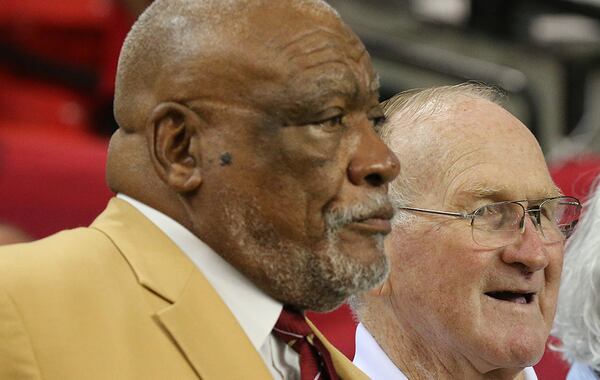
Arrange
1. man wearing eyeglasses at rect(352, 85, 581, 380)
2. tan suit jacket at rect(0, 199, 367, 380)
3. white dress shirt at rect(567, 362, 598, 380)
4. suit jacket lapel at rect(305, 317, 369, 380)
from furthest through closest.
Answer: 1. white dress shirt at rect(567, 362, 598, 380)
2. man wearing eyeglasses at rect(352, 85, 581, 380)
3. suit jacket lapel at rect(305, 317, 369, 380)
4. tan suit jacket at rect(0, 199, 367, 380)

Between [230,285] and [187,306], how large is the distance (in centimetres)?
8

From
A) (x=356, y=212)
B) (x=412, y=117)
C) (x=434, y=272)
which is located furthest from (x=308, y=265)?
(x=412, y=117)

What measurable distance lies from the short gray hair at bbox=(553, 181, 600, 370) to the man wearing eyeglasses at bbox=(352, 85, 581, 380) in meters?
0.29

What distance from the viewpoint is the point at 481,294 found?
2.21m

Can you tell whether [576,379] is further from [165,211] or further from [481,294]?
[165,211]

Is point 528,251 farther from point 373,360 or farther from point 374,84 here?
point 374,84

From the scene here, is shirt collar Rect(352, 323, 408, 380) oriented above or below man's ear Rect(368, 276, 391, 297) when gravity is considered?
below

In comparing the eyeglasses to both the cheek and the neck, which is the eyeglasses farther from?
the neck

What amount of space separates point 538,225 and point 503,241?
0.24 ft

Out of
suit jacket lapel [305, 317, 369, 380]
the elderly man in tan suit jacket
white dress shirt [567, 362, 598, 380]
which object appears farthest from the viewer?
white dress shirt [567, 362, 598, 380]

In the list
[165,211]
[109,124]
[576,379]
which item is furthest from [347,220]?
[109,124]

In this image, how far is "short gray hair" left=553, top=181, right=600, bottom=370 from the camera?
261cm

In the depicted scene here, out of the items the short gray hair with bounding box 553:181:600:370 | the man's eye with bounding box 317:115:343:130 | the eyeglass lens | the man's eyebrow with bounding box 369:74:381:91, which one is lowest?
the short gray hair with bounding box 553:181:600:370

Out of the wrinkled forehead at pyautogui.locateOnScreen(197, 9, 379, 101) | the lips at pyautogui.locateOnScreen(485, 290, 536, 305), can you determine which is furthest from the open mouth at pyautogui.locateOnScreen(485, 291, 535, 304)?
the wrinkled forehead at pyautogui.locateOnScreen(197, 9, 379, 101)
